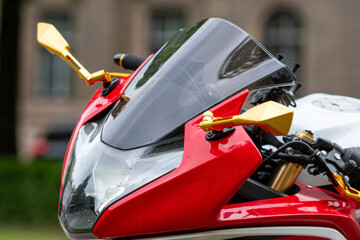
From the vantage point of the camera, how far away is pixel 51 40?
247 centimetres

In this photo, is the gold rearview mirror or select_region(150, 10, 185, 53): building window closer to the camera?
the gold rearview mirror

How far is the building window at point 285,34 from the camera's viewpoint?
19.1 metres

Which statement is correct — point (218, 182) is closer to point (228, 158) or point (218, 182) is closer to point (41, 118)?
point (228, 158)

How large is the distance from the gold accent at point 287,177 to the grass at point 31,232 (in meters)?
5.24

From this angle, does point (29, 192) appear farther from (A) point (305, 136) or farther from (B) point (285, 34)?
(B) point (285, 34)

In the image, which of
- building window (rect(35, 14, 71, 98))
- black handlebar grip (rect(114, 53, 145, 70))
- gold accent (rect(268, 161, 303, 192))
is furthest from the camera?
building window (rect(35, 14, 71, 98))

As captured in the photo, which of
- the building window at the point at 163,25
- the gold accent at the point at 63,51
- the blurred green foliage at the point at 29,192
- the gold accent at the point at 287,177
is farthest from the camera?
the building window at the point at 163,25

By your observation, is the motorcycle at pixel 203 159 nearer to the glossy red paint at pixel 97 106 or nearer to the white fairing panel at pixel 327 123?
the glossy red paint at pixel 97 106

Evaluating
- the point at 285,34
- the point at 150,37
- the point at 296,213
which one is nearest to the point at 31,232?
the point at 296,213

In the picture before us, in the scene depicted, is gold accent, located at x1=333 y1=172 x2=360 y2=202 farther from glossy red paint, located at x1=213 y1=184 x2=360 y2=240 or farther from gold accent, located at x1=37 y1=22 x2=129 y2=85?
gold accent, located at x1=37 y1=22 x2=129 y2=85

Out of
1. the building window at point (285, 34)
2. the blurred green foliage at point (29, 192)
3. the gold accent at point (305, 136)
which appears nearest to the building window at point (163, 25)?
the building window at point (285, 34)

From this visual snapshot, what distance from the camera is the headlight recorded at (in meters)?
1.88

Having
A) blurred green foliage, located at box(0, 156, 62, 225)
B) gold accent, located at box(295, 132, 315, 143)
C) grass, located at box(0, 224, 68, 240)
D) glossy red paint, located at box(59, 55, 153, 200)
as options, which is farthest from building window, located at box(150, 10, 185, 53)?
gold accent, located at box(295, 132, 315, 143)

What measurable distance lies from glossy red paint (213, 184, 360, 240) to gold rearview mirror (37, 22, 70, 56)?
95 cm
